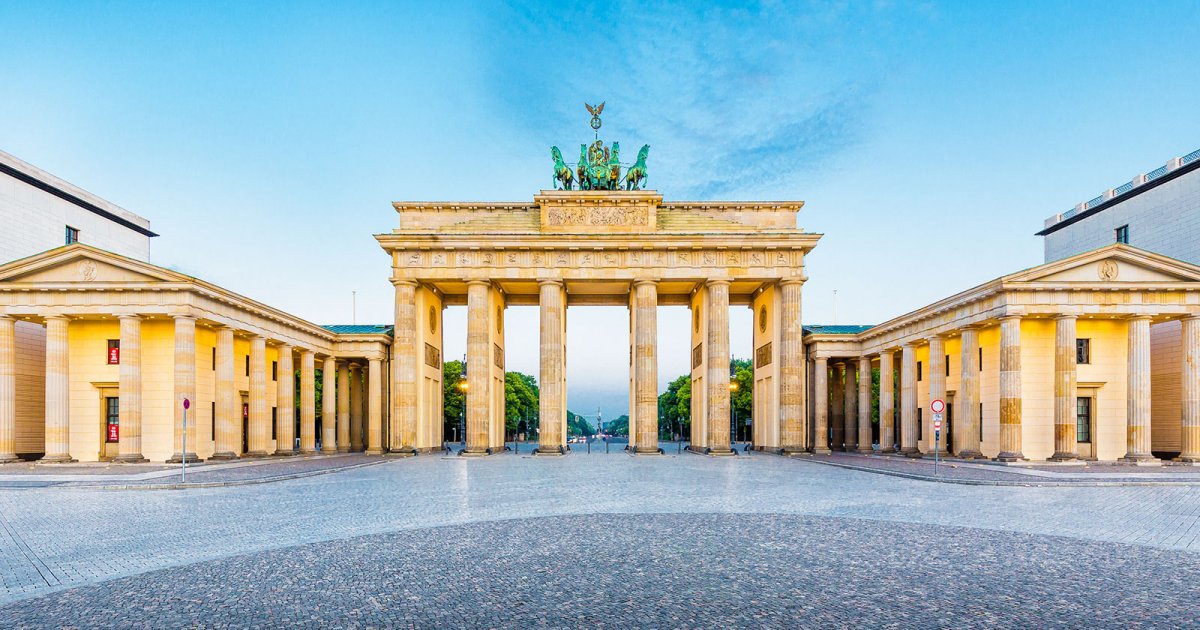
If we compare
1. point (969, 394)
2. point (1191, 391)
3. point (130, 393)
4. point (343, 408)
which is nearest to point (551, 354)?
point (343, 408)

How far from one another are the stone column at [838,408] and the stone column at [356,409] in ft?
119

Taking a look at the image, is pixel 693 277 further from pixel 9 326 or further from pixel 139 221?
pixel 139 221

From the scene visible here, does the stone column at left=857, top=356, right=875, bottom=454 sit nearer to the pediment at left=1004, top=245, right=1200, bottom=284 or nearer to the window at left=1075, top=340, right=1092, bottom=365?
the window at left=1075, top=340, right=1092, bottom=365

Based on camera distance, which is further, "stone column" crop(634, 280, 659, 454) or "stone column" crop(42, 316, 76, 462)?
"stone column" crop(634, 280, 659, 454)

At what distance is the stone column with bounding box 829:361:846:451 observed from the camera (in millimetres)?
54312

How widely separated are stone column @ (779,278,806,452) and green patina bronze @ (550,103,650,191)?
12.4 m

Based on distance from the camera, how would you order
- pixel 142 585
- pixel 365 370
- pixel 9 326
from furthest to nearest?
pixel 365 370, pixel 9 326, pixel 142 585

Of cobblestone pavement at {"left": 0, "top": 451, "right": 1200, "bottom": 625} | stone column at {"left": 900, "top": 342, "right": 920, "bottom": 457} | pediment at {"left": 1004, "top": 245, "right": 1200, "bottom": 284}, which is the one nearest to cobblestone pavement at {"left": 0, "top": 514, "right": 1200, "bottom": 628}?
cobblestone pavement at {"left": 0, "top": 451, "right": 1200, "bottom": 625}

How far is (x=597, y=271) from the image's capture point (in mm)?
45656

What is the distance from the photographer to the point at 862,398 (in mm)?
48781

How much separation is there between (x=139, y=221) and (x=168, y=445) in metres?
29.6

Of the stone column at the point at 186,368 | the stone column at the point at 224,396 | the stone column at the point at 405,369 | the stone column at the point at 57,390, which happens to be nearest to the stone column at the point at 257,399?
the stone column at the point at 224,396

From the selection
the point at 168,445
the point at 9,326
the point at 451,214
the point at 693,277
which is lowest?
the point at 168,445

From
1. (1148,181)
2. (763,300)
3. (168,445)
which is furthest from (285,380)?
(1148,181)
